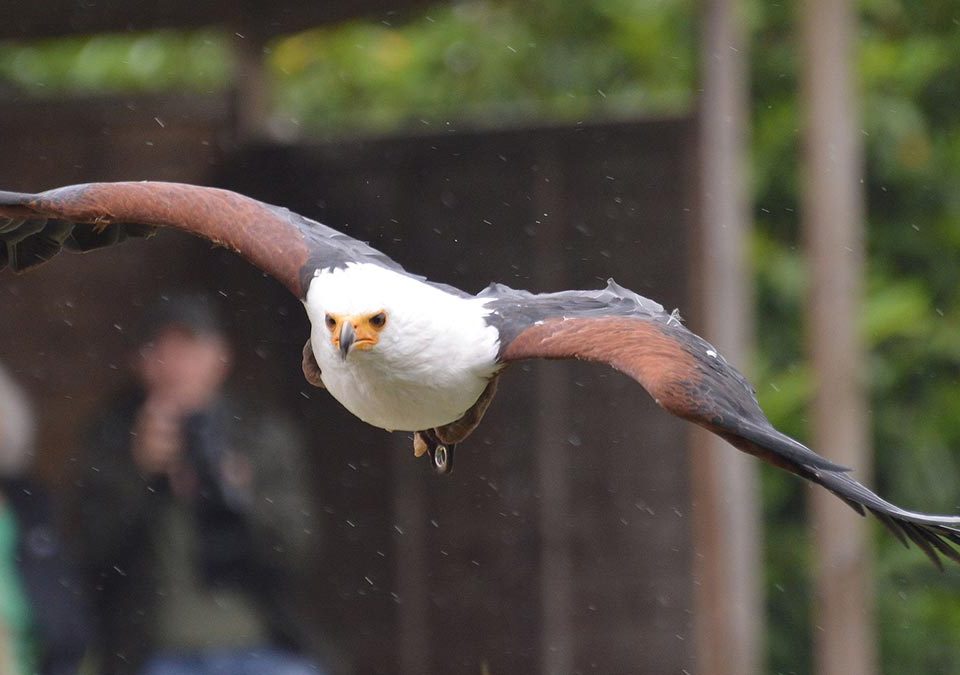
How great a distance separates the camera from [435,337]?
4.51 meters

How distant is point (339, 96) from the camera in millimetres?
12016

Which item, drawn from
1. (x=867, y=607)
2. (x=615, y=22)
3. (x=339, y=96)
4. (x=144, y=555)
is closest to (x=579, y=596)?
(x=867, y=607)

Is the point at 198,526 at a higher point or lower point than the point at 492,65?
lower

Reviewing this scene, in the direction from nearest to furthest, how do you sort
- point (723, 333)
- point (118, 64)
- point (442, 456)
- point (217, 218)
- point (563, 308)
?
1. point (563, 308)
2. point (217, 218)
3. point (442, 456)
4. point (723, 333)
5. point (118, 64)

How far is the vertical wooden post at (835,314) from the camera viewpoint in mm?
6789

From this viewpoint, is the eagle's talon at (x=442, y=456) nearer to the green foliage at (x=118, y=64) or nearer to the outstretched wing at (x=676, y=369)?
the outstretched wing at (x=676, y=369)

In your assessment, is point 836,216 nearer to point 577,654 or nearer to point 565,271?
point 565,271

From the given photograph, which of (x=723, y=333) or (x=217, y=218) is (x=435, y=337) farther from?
(x=723, y=333)

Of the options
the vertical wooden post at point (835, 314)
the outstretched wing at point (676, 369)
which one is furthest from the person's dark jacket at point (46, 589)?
the outstretched wing at point (676, 369)

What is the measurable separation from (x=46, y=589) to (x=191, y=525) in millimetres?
629

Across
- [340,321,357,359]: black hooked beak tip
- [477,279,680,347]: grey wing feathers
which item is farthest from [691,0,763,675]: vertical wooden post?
[340,321,357,359]: black hooked beak tip

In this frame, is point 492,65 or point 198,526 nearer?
point 198,526

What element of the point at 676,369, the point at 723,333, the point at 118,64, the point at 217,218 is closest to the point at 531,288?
the point at 723,333

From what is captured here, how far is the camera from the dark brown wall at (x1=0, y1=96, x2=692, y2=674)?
781 cm
